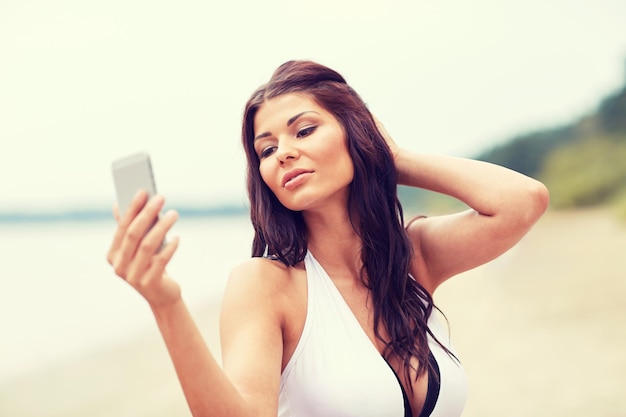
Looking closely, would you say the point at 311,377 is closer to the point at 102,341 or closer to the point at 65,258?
the point at 102,341

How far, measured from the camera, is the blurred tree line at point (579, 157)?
42.5ft

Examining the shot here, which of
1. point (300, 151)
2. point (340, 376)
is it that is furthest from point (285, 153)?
point (340, 376)

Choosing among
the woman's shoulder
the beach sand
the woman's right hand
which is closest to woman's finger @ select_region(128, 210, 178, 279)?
the woman's right hand

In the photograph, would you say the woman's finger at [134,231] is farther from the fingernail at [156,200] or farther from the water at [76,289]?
the water at [76,289]

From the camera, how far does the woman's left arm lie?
156 centimetres

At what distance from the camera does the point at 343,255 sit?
1.53 m

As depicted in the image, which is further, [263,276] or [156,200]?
[263,276]

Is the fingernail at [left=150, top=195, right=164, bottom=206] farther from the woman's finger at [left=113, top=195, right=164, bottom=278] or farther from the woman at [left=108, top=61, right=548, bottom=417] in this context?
the woman at [left=108, top=61, right=548, bottom=417]

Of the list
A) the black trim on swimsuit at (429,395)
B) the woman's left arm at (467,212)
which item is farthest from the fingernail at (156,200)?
the woman's left arm at (467,212)

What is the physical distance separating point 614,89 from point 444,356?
13.6 m

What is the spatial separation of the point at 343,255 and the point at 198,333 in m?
0.66

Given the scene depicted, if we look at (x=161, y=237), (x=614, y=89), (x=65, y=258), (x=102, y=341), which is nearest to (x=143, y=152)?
(x=161, y=237)

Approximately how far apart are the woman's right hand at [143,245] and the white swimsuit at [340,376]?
521 millimetres

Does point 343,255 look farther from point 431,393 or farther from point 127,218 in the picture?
point 127,218
